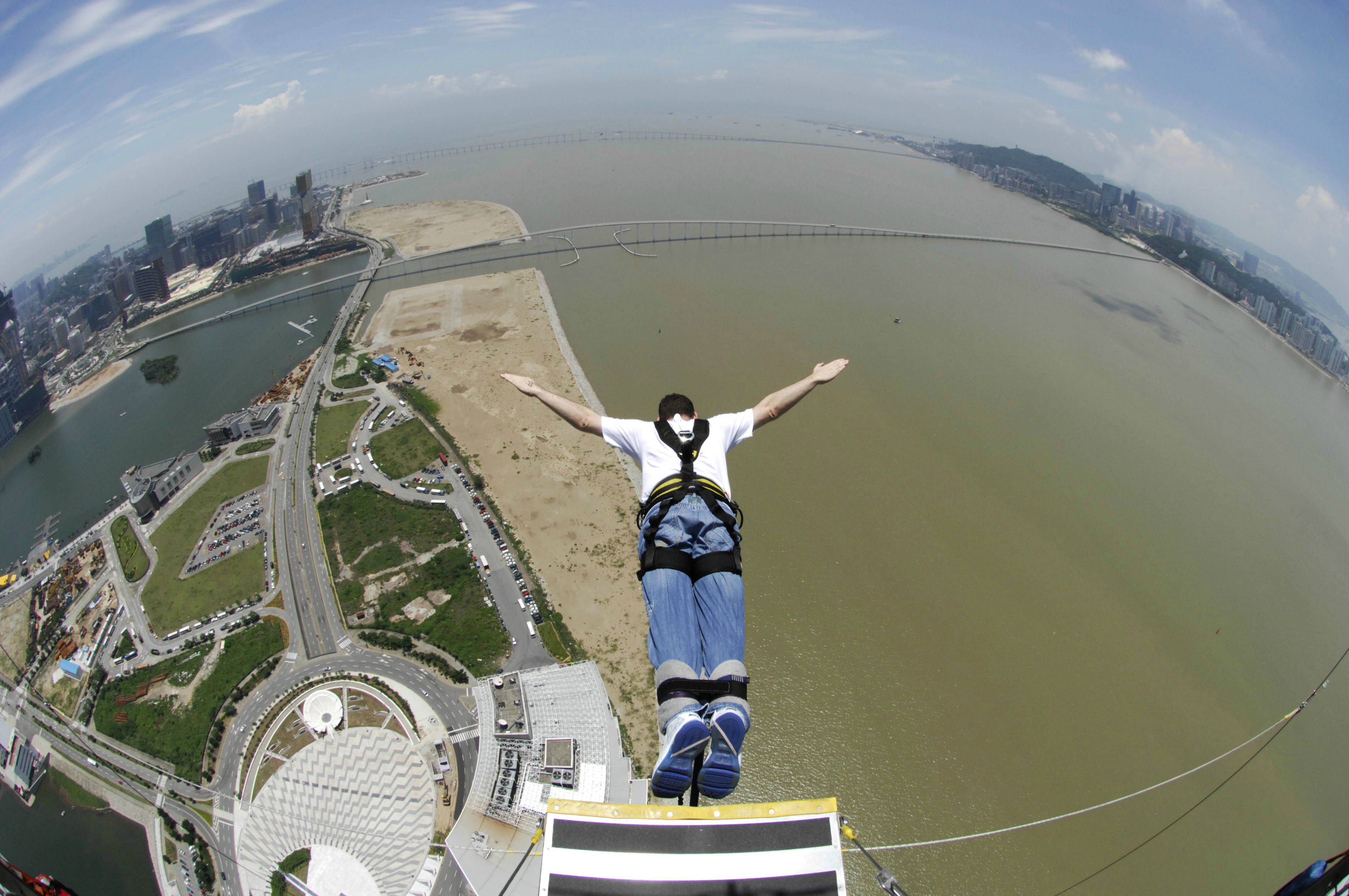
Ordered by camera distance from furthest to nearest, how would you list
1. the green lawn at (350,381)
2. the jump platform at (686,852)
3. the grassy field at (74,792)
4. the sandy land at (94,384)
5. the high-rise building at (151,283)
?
the high-rise building at (151,283)
the sandy land at (94,384)
the green lawn at (350,381)
the grassy field at (74,792)
the jump platform at (686,852)

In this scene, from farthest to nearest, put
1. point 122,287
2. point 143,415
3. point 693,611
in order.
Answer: point 122,287 → point 143,415 → point 693,611

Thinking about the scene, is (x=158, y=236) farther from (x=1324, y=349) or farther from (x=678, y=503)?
Result: (x=1324, y=349)

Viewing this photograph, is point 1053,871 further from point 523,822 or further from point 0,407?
point 0,407

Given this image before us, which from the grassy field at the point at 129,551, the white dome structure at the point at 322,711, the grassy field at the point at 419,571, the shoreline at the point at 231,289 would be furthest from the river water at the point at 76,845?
the shoreline at the point at 231,289

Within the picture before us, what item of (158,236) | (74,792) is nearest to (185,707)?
(74,792)

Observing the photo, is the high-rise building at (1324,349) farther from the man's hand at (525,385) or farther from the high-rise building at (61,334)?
the high-rise building at (61,334)

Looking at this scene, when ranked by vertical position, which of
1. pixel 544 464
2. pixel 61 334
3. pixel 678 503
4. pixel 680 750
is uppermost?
pixel 678 503

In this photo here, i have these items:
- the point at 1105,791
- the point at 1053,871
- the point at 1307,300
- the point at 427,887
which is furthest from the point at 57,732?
the point at 1307,300
